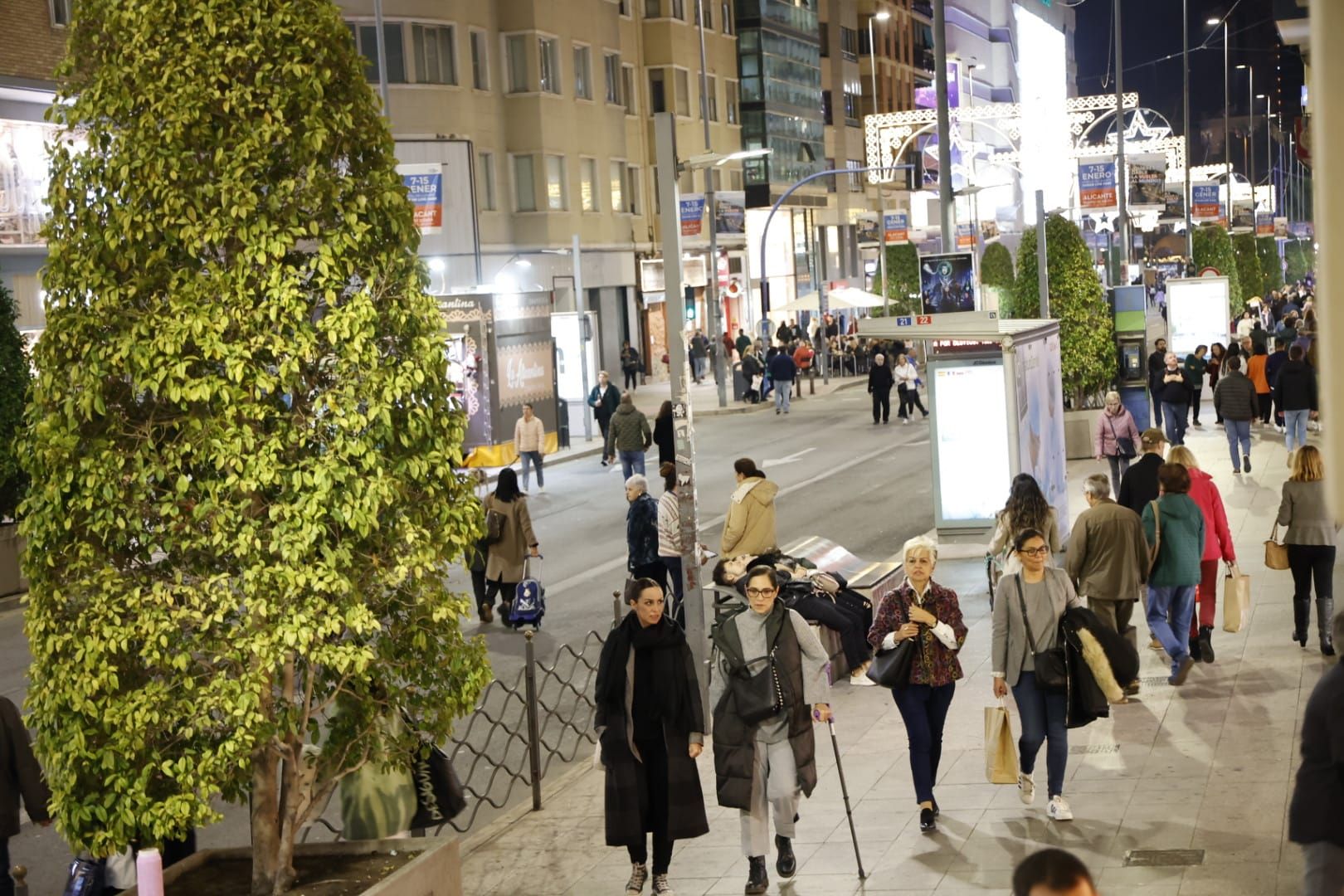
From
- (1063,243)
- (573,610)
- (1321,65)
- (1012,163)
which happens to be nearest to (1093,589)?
(573,610)

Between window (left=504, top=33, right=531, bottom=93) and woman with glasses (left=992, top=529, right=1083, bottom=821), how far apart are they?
45936mm

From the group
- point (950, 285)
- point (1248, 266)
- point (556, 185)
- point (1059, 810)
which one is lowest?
point (1059, 810)

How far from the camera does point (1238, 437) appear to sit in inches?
1030

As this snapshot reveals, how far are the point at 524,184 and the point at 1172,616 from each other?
42897 mm

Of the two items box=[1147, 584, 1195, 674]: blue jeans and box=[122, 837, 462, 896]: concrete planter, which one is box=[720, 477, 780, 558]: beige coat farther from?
box=[122, 837, 462, 896]: concrete planter

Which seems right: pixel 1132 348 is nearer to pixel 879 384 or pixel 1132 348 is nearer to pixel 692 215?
pixel 879 384

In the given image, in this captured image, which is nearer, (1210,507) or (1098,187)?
(1210,507)

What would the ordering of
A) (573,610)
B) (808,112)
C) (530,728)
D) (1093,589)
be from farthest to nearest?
1. (808,112)
2. (573,610)
3. (1093,589)
4. (530,728)

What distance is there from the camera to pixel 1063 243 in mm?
32656

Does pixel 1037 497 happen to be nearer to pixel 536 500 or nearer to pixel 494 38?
pixel 536 500

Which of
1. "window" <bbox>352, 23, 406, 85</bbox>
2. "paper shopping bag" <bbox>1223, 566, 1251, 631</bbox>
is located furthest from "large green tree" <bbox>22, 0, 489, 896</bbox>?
"window" <bbox>352, 23, 406, 85</bbox>

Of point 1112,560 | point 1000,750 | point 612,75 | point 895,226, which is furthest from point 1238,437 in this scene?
point 612,75

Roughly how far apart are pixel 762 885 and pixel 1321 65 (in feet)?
24.1

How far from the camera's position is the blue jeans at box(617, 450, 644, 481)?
94.7 feet
